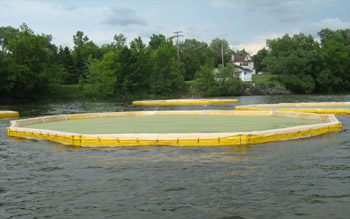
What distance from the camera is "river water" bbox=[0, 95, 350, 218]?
5.55 m

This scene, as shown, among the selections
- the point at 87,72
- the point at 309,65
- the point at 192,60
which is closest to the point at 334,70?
the point at 309,65

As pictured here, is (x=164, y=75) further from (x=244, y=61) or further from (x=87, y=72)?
(x=244, y=61)

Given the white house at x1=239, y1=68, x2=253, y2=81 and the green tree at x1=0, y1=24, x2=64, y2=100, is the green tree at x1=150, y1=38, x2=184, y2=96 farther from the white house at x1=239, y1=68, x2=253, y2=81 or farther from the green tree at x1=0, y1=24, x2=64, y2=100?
the white house at x1=239, y1=68, x2=253, y2=81

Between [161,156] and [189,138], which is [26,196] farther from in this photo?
[189,138]

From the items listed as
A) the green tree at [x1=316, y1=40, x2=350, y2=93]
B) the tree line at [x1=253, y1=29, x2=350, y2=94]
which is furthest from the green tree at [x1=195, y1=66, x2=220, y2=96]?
the green tree at [x1=316, y1=40, x2=350, y2=93]

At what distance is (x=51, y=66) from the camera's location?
6162cm

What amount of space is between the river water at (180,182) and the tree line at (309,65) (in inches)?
2400

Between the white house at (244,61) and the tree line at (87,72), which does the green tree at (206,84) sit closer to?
the tree line at (87,72)

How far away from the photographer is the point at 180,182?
687 cm

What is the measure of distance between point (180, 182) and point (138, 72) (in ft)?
188

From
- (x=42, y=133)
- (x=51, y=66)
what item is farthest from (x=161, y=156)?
(x=51, y=66)

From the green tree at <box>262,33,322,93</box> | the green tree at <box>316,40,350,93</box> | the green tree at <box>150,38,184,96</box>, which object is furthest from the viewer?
the green tree at <box>316,40,350,93</box>

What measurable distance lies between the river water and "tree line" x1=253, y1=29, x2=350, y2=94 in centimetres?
6095

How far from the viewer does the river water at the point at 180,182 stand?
5.55 meters
